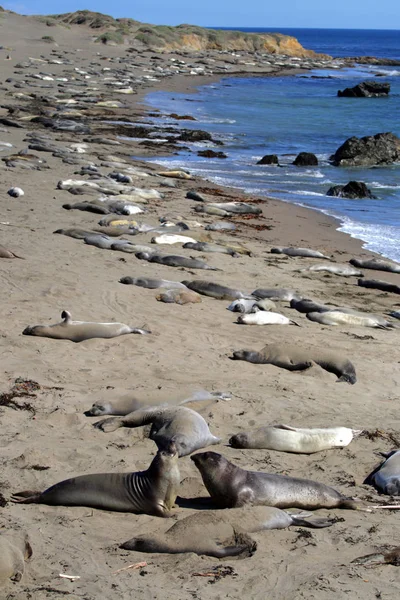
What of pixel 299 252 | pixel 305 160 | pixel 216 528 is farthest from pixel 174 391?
pixel 305 160

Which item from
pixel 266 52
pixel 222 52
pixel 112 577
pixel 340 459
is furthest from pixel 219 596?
pixel 266 52

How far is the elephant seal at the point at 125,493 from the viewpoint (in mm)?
4035

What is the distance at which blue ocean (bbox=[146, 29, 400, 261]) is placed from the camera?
1405cm

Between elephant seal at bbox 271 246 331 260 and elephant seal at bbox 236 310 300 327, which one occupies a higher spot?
elephant seal at bbox 271 246 331 260

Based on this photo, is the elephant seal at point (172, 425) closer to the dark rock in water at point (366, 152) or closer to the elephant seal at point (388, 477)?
the elephant seal at point (388, 477)

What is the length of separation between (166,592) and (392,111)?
1304 inches

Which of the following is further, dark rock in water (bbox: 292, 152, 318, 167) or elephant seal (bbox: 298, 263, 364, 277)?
dark rock in water (bbox: 292, 152, 318, 167)

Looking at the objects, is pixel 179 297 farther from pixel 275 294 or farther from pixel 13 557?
pixel 13 557

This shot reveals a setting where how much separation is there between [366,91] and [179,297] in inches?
1390

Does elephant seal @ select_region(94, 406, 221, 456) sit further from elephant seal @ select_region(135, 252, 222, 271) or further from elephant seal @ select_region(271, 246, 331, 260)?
elephant seal @ select_region(271, 246, 331, 260)

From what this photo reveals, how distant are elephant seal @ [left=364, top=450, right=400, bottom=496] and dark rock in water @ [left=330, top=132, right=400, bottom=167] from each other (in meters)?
14.9

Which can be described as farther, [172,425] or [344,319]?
[344,319]

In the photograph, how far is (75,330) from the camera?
6.57m

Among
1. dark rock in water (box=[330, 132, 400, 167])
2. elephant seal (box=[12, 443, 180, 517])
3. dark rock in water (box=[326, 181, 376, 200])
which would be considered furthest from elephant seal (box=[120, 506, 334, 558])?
dark rock in water (box=[330, 132, 400, 167])
